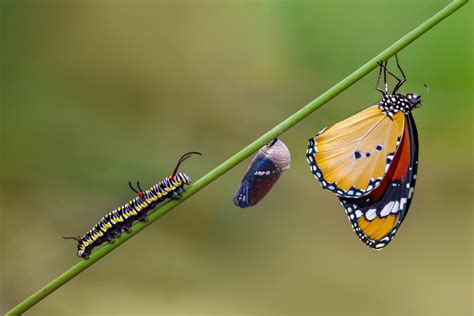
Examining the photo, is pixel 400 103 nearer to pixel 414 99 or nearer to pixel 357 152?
pixel 414 99

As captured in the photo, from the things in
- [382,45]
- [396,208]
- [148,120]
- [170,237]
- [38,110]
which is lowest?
[396,208]

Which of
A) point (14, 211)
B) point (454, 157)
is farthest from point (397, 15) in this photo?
point (14, 211)

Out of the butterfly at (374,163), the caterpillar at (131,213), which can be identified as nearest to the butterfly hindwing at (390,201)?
the butterfly at (374,163)

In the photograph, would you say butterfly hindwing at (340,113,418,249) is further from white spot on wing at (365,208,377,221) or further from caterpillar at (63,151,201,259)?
caterpillar at (63,151,201,259)

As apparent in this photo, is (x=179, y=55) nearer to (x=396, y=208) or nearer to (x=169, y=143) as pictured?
(x=169, y=143)

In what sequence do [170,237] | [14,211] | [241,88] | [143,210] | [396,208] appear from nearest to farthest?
[143,210]
[396,208]
[14,211]
[170,237]
[241,88]

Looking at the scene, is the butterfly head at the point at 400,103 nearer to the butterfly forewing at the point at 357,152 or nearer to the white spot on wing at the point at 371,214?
the butterfly forewing at the point at 357,152
